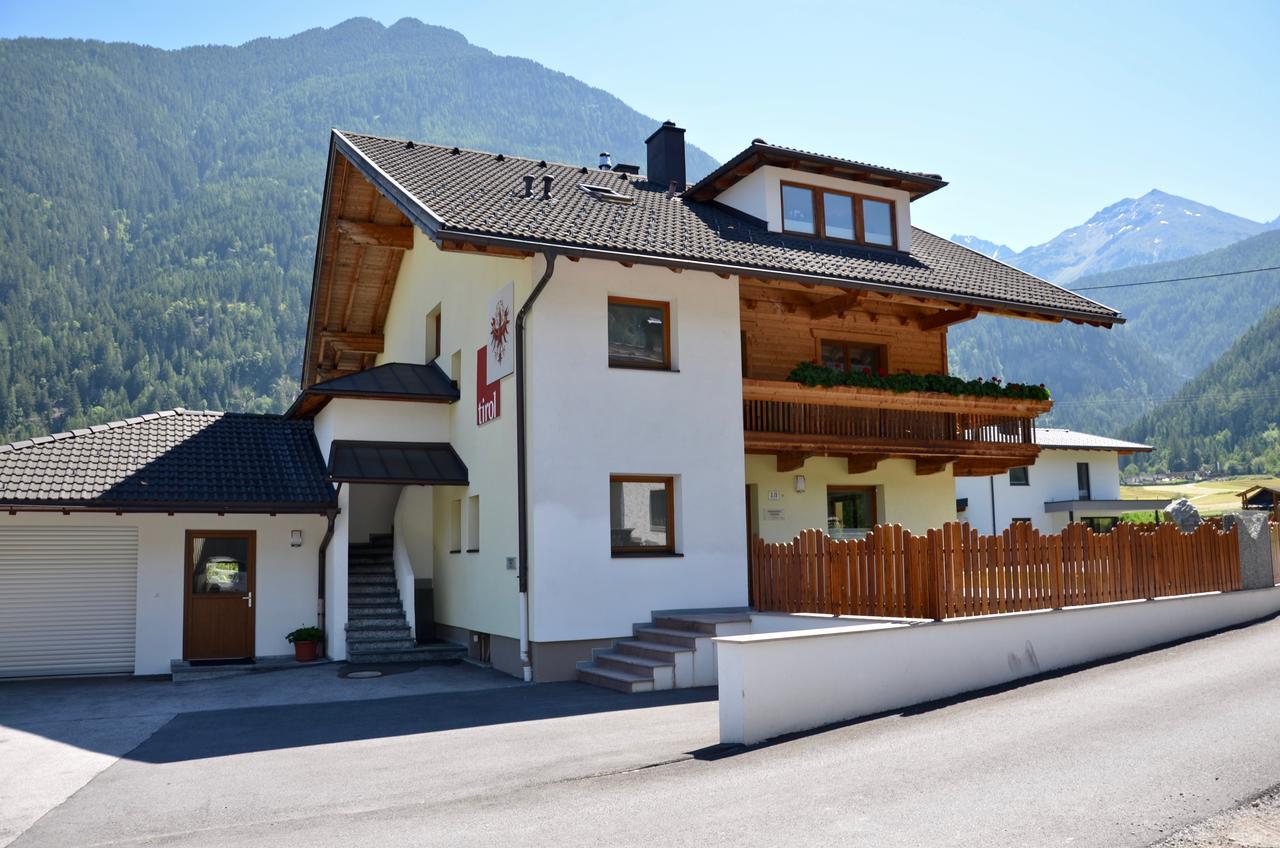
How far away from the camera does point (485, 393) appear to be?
1630 cm

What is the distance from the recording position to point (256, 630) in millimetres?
18172

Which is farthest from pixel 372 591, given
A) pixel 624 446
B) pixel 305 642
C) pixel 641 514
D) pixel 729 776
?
pixel 729 776

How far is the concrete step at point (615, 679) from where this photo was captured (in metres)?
12.9

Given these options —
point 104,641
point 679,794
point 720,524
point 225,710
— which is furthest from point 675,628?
point 104,641

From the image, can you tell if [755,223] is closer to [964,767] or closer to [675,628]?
[675,628]

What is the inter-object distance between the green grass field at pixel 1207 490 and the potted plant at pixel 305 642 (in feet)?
247

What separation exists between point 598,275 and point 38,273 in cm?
12444

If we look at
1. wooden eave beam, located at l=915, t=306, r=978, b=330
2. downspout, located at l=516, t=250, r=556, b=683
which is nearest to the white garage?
downspout, located at l=516, t=250, r=556, b=683

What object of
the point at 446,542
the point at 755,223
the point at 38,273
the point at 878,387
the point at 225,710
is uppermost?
the point at 38,273

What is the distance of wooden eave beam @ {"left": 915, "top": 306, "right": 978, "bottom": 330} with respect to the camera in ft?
62.1

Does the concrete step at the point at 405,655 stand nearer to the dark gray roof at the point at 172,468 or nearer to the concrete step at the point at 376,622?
the concrete step at the point at 376,622

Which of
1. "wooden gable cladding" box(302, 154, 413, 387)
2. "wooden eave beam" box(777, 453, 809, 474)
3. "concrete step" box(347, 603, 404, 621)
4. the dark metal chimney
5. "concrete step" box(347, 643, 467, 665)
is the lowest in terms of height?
"concrete step" box(347, 643, 467, 665)

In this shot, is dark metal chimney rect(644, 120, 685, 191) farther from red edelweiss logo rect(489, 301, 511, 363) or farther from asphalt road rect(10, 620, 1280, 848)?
asphalt road rect(10, 620, 1280, 848)

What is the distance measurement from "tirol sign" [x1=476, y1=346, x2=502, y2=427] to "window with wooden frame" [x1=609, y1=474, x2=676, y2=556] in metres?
2.09
